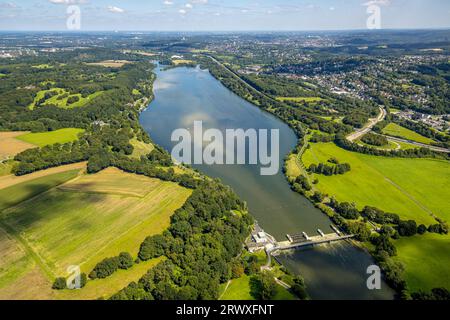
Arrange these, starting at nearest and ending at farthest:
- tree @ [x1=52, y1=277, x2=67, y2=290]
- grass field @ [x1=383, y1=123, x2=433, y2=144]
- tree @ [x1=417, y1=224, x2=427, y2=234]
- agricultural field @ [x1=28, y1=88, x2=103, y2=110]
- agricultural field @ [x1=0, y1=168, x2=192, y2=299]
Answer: tree @ [x1=52, y1=277, x2=67, y2=290], agricultural field @ [x1=0, y1=168, x2=192, y2=299], tree @ [x1=417, y1=224, x2=427, y2=234], grass field @ [x1=383, y1=123, x2=433, y2=144], agricultural field @ [x1=28, y1=88, x2=103, y2=110]

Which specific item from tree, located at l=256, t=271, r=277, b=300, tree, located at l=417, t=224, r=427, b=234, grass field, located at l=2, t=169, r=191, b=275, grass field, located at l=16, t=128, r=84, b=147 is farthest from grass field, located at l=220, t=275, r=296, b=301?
grass field, located at l=16, t=128, r=84, b=147

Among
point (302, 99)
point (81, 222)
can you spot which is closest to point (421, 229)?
point (81, 222)

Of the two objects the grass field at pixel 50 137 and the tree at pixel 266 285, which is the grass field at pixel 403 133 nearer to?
the tree at pixel 266 285

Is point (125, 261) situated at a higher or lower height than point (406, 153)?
lower

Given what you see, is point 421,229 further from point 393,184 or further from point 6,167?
point 6,167

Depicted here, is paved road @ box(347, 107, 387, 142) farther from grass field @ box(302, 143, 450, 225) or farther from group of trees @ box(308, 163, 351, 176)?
group of trees @ box(308, 163, 351, 176)
